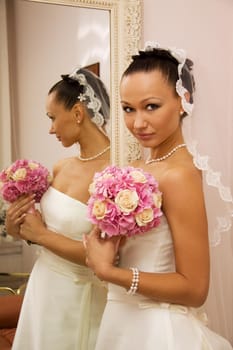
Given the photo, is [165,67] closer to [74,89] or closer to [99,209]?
[74,89]

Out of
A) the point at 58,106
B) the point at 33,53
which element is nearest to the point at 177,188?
the point at 58,106

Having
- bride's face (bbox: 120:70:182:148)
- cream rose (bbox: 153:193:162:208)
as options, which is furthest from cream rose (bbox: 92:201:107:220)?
bride's face (bbox: 120:70:182:148)

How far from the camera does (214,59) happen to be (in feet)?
4.98

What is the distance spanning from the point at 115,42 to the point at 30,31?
250mm

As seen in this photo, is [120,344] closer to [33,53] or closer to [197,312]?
[197,312]

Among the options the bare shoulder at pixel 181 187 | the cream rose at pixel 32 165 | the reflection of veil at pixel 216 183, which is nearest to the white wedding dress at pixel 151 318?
the bare shoulder at pixel 181 187

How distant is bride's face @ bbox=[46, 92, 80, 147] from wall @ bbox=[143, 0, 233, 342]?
0.34 metres

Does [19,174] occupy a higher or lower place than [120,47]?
lower

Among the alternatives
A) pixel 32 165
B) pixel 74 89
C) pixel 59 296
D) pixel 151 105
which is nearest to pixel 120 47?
pixel 74 89

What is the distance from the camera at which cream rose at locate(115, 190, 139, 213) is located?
0.99 metres

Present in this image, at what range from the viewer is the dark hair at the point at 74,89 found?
1.27 m

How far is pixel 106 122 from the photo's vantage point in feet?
4.48

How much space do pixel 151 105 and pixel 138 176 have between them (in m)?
0.21

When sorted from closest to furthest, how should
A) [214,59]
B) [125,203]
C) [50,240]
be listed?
[125,203]
[50,240]
[214,59]
